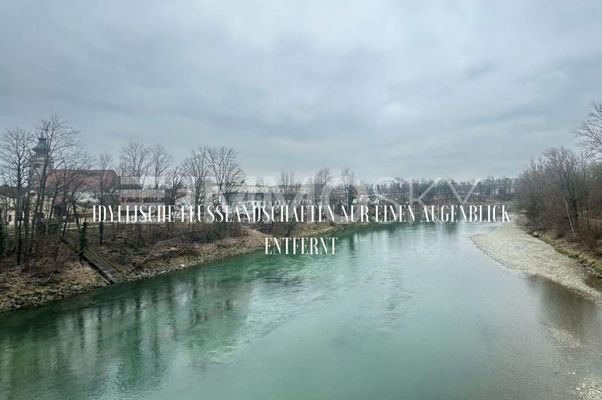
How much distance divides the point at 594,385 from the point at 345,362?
18.6ft

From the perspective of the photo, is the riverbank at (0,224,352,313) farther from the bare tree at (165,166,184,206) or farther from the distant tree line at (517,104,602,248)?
the distant tree line at (517,104,602,248)

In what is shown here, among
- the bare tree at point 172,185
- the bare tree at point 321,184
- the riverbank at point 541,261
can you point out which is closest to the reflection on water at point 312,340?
the riverbank at point 541,261

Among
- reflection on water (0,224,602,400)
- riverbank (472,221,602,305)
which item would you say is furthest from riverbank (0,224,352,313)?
riverbank (472,221,602,305)

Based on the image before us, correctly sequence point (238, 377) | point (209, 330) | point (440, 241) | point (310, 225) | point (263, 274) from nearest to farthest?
point (238, 377), point (209, 330), point (263, 274), point (440, 241), point (310, 225)

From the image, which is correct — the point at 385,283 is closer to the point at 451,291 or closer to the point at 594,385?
the point at 451,291

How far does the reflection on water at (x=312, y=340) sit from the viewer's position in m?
9.44

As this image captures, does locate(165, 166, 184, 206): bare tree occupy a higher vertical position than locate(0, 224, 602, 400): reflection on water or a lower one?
higher

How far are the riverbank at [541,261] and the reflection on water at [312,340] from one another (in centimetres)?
120

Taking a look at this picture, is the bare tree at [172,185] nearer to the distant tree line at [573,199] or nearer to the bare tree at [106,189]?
the bare tree at [106,189]

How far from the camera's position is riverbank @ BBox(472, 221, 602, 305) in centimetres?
1775

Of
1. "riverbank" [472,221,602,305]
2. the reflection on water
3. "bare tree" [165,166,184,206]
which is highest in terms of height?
"bare tree" [165,166,184,206]

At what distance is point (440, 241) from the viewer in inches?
1486

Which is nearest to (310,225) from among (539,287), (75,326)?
(539,287)

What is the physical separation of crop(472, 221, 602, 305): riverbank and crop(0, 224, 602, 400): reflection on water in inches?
47.4
